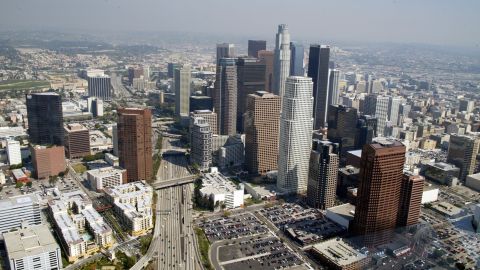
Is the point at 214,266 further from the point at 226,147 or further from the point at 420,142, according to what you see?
the point at 420,142

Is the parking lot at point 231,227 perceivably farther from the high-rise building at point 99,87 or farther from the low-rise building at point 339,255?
the high-rise building at point 99,87

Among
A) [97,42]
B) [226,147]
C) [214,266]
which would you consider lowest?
[214,266]

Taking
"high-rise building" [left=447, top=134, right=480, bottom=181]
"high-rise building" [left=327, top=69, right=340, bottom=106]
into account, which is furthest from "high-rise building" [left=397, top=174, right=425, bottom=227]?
"high-rise building" [left=327, top=69, right=340, bottom=106]

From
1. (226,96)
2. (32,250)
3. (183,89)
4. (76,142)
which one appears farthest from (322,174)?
(183,89)

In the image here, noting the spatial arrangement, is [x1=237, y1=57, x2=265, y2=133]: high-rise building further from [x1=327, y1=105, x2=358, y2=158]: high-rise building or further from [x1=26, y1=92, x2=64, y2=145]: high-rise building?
[x1=26, y1=92, x2=64, y2=145]: high-rise building

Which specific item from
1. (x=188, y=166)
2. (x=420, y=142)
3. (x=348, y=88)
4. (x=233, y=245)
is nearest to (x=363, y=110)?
(x=420, y=142)

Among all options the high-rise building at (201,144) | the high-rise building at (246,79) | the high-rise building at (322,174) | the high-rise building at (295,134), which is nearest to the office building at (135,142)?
the high-rise building at (201,144)
